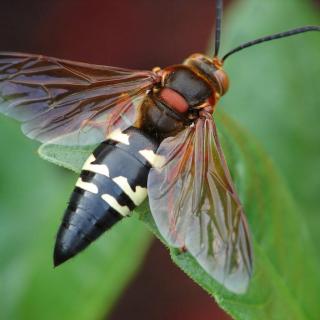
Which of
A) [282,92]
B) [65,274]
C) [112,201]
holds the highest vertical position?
Answer: [112,201]

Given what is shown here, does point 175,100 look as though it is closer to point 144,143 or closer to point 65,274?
point 144,143

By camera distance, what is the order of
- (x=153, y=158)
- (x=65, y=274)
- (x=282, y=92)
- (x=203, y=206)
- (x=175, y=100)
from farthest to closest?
(x=282, y=92)
(x=65, y=274)
(x=175, y=100)
(x=153, y=158)
(x=203, y=206)

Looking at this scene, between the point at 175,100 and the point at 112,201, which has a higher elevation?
the point at 175,100

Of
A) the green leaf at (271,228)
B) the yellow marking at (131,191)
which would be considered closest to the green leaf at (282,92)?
the green leaf at (271,228)

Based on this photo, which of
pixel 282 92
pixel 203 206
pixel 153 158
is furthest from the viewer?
pixel 282 92

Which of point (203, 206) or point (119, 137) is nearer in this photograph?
point (203, 206)

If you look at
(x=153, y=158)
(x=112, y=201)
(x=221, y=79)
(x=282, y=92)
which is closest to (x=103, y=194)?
(x=112, y=201)

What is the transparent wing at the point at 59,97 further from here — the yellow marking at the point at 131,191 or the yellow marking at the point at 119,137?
the yellow marking at the point at 131,191
